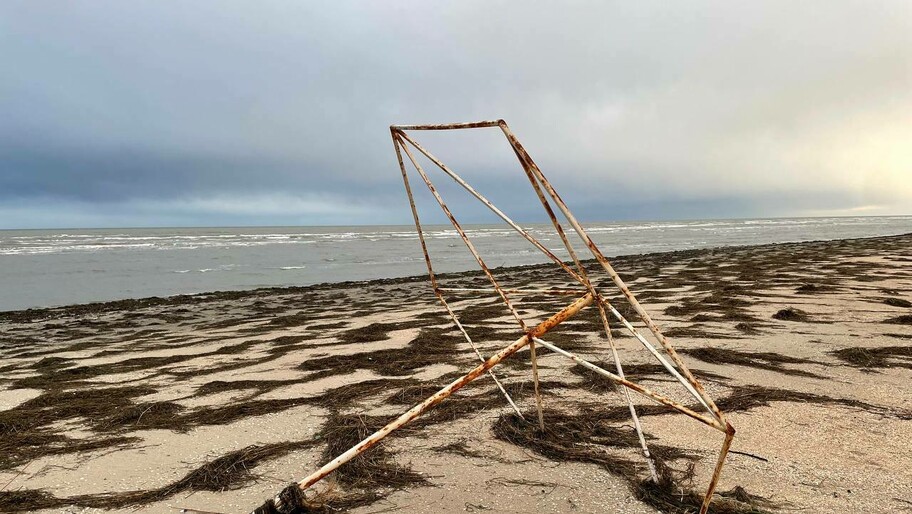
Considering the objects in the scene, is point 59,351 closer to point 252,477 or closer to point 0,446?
point 0,446

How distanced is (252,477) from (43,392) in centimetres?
447

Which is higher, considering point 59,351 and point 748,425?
point 748,425

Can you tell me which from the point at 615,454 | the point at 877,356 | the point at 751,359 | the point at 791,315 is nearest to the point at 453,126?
the point at 615,454

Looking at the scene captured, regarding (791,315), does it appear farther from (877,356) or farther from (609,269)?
(609,269)

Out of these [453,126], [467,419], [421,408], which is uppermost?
[453,126]

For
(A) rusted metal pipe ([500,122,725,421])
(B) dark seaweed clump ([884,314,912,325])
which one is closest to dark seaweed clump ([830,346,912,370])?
(B) dark seaweed clump ([884,314,912,325])

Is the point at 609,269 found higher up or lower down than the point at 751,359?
higher up

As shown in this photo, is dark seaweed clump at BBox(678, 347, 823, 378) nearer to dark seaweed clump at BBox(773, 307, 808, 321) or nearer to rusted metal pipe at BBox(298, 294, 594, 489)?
dark seaweed clump at BBox(773, 307, 808, 321)

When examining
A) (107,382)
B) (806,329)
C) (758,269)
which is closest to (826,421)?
(806,329)

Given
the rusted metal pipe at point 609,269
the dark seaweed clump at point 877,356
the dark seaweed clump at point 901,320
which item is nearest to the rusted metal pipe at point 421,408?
the rusted metal pipe at point 609,269

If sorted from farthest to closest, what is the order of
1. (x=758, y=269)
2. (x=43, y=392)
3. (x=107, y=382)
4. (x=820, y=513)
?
(x=758, y=269) < (x=107, y=382) < (x=43, y=392) < (x=820, y=513)

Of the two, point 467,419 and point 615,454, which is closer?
point 615,454

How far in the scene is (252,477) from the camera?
11.2 feet

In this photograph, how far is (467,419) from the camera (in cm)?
430
